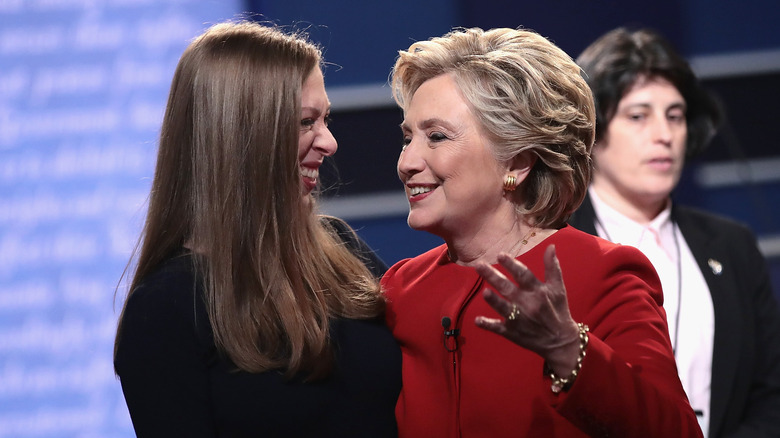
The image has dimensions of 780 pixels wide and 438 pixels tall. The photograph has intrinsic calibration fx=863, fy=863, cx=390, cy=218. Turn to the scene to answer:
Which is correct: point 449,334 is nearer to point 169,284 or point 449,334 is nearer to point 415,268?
point 415,268

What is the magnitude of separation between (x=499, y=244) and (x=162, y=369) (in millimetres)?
729

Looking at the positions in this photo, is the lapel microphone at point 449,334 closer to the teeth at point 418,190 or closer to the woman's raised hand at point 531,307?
the teeth at point 418,190

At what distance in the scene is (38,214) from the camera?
327 centimetres

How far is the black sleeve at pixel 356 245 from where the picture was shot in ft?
7.23

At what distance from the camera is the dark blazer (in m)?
2.64

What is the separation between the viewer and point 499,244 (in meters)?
1.83

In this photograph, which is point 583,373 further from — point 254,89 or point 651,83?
point 651,83

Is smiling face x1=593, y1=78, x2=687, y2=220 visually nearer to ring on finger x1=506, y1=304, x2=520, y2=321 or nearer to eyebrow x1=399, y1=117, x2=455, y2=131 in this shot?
eyebrow x1=399, y1=117, x2=455, y2=131

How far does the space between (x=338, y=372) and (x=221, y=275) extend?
0.31m

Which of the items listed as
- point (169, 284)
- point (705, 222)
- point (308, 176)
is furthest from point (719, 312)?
point (169, 284)

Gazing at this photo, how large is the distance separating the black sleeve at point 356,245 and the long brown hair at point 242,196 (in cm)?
34

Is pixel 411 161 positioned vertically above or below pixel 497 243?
above

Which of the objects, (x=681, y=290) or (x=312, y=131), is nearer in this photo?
(x=312, y=131)

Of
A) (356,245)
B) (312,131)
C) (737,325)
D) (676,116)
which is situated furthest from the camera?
(676,116)
